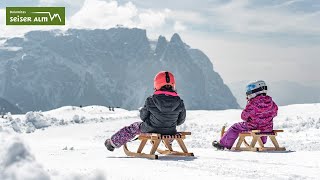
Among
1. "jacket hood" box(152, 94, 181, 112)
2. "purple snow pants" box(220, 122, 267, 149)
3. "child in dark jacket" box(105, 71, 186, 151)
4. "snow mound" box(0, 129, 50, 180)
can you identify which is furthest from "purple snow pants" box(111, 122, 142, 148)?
"snow mound" box(0, 129, 50, 180)

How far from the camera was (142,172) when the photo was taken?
5.70 meters

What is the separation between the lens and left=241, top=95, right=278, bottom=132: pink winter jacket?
10281 millimetres

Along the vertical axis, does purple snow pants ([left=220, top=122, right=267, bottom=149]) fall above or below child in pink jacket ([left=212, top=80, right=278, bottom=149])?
below

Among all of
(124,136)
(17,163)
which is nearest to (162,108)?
(124,136)

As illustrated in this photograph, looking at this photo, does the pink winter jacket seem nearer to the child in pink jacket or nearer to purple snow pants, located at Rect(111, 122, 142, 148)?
Answer: the child in pink jacket

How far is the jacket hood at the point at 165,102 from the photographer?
8.36 metres

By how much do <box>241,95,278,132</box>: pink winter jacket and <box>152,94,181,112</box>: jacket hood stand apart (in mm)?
2415

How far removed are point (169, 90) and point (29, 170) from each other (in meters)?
5.23

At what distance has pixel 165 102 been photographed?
837 cm

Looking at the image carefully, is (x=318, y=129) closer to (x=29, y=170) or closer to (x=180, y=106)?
(x=180, y=106)

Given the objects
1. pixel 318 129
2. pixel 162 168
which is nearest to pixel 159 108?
pixel 162 168

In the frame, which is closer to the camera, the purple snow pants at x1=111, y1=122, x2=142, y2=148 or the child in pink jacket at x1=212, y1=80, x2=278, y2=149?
the purple snow pants at x1=111, y1=122, x2=142, y2=148

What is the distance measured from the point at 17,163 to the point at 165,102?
499cm

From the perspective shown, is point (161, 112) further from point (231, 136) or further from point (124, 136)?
point (231, 136)
